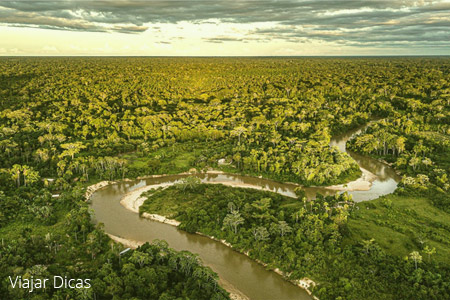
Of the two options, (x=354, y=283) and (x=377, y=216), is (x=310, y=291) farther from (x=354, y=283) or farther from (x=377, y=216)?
(x=377, y=216)

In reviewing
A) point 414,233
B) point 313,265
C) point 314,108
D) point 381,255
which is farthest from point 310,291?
point 314,108

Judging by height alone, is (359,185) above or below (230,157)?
below

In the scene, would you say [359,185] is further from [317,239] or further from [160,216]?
[160,216]

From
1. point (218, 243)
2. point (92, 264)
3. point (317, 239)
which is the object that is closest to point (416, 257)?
point (317, 239)

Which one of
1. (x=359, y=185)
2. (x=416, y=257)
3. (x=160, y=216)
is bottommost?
(x=160, y=216)

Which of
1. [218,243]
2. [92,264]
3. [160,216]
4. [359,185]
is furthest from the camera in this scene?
[359,185]

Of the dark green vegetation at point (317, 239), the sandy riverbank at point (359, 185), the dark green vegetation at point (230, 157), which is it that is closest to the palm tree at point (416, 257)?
the dark green vegetation at point (230, 157)

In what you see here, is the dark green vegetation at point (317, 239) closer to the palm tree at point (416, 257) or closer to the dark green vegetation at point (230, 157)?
the dark green vegetation at point (230, 157)
